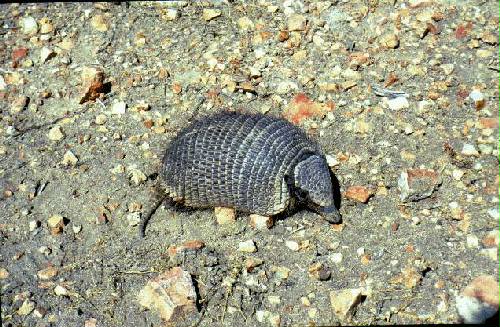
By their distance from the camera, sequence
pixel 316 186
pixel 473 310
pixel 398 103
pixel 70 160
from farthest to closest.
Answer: pixel 398 103 → pixel 70 160 → pixel 316 186 → pixel 473 310

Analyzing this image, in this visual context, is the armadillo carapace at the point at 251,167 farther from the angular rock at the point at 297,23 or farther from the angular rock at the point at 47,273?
the angular rock at the point at 297,23

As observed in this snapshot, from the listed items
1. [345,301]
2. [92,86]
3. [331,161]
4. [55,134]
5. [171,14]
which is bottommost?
[345,301]

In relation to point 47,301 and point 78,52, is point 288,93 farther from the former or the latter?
point 47,301

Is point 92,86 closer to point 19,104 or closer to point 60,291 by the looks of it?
point 19,104

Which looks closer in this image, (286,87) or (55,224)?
(55,224)

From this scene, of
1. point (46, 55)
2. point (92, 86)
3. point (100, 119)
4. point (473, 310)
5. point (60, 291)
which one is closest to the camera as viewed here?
point (473, 310)

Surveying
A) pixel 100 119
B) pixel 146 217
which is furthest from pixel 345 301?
pixel 100 119

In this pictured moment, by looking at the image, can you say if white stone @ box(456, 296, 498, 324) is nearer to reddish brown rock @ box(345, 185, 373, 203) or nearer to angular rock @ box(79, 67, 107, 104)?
reddish brown rock @ box(345, 185, 373, 203)
